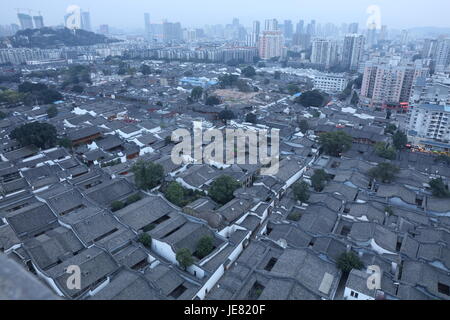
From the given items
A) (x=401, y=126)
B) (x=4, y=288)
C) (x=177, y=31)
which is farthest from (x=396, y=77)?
(x=177, y=31)

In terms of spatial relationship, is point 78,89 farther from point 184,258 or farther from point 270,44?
point 270,44

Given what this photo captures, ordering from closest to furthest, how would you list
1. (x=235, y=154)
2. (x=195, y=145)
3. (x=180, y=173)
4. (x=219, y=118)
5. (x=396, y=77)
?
(x=180, y=173) < (x=235, y=154) < (x=195, y=145) < (x=219, y=118) < (x=396, y=77)

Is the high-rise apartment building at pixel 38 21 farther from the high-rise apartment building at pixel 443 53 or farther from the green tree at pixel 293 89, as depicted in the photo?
the high-rise apartment building at pixel 443 53

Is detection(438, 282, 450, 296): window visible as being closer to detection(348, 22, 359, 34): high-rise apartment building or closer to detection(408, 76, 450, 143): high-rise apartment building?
detection(408, 76, 450, 143): high-rise apartment building

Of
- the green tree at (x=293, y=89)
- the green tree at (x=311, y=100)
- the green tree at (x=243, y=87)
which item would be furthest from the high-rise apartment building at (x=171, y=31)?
the green tree at (x=311, y=100)

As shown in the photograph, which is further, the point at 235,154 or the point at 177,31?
the point at 177,31

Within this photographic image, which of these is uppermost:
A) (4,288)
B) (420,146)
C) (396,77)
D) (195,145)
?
(4,288)

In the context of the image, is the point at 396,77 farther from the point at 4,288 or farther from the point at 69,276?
the point at 4,288
